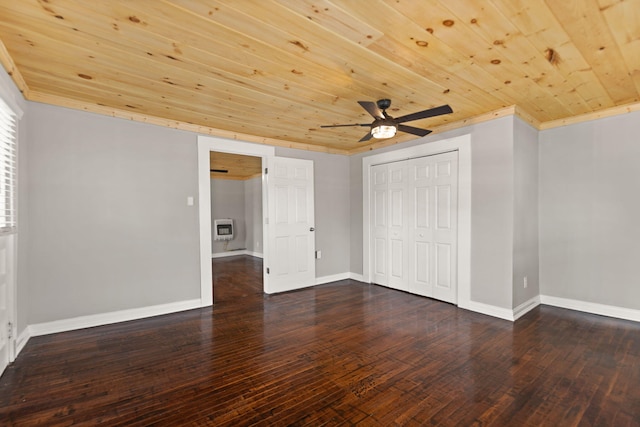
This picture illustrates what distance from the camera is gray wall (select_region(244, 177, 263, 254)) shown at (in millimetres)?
8141

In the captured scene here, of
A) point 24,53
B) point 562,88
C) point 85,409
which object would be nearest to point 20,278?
point 85,409

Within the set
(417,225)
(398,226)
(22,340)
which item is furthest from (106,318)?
(417,225)

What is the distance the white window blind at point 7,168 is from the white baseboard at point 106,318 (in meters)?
1.18

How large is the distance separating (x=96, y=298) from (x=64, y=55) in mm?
2405

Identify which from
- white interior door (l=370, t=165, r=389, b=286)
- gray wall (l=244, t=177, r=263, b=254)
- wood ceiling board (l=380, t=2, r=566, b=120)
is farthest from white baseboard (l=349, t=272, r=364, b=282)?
wood ceiling board (l=380, t=2, r=566, b=120)

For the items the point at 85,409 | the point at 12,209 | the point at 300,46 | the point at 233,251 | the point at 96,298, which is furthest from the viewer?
the point at 233,251

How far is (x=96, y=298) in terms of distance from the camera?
3.24 metres

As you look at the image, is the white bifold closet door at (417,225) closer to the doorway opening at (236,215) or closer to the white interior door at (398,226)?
the white interior door at (398,226)

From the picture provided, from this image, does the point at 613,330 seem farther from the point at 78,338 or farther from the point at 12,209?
the point at 12,209

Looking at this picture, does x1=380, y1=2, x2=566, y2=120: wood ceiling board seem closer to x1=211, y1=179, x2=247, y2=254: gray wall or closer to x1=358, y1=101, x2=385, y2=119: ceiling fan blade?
x1=358, y1=101, x2=385, y2=119: ceiling fan blade

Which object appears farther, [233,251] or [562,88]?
[233,251]

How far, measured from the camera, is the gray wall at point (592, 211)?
333 centimetres

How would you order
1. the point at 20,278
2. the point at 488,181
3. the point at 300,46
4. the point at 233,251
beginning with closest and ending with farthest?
1. the point at 300,46
2. the point at 20,278
3. the point at 488,181
4. the point at 233,251

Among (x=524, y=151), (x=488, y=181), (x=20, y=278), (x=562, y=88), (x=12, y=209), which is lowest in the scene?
(x=20, y=278)
